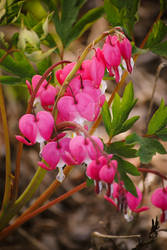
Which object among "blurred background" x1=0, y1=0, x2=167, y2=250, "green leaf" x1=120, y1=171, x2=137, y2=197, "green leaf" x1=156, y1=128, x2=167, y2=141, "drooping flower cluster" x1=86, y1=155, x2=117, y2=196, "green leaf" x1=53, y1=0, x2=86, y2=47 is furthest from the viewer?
"blurred background" x1=0, y1=0, x2=167, y2=250

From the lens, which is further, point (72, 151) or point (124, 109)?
point (124, 109)

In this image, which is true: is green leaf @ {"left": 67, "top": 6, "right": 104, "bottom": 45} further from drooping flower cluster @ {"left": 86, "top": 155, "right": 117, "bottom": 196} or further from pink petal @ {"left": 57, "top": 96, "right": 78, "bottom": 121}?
drooping flower cluster @ {"left": 86, "top": 155, "right": 117, "bottom": 196}

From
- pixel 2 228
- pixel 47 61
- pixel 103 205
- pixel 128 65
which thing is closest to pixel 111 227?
pixel 103 205

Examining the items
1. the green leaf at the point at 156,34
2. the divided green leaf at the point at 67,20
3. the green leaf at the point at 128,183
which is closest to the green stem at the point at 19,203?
the green leaf at the point at 128,183

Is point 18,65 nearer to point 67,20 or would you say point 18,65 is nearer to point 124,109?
point 67,20

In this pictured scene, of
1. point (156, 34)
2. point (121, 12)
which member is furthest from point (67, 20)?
point (156, 34)

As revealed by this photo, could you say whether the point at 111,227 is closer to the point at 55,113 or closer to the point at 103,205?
the point at 103,205

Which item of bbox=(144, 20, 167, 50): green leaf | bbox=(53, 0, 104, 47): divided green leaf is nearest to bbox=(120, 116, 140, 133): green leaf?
bbox=(144, 20, 167, 50): green leaf
